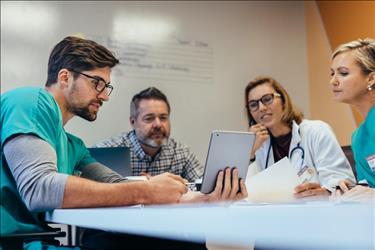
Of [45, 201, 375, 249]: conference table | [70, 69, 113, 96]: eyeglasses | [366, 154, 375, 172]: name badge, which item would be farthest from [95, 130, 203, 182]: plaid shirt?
[45, 201, 375, 249]: conference table

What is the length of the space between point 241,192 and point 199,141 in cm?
199

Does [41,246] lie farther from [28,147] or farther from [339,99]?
[339,99]

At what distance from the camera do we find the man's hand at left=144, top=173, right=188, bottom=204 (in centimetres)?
100

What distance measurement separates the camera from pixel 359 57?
1.96 meters

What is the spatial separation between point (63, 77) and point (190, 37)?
6.78 ft

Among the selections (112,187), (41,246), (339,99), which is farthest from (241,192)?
(339,99)

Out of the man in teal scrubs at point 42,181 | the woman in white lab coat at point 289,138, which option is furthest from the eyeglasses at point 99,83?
the woman in white lab coat at point 289,138

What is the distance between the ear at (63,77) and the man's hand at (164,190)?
0.50 meters

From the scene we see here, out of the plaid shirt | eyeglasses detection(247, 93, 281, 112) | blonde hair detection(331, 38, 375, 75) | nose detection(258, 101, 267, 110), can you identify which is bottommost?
the plaid shirt

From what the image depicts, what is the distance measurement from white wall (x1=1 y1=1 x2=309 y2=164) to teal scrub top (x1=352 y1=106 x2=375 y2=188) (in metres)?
1.51

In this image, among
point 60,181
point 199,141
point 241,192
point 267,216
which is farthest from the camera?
point 199,141

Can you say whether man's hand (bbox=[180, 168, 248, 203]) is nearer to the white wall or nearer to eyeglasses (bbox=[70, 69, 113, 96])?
eyeglasses (bbox=[70, 69, 113, 96])

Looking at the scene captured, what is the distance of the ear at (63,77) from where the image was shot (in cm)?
136

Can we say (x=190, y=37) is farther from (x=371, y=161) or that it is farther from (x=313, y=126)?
(x=371, y=161)
